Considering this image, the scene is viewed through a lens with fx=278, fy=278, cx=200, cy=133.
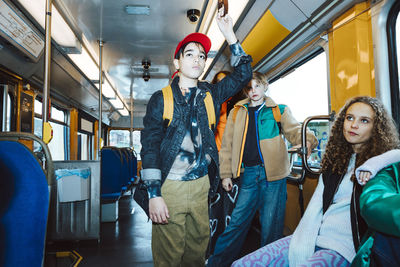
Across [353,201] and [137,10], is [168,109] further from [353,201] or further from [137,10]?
[137,10]

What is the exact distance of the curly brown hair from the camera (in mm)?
1175

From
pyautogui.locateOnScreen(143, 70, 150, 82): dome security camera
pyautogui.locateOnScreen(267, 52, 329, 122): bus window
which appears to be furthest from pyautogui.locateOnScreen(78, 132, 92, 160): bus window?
pyautogui.locateOnScreen(267, 52, 329, 122): bus window

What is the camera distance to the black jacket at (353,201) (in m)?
0.97

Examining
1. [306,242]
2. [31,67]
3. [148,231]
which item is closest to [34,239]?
[306,242]

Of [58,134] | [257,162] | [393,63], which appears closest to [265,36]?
[393,63]

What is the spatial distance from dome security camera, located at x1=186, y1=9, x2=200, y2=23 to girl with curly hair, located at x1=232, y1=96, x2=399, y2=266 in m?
2.31

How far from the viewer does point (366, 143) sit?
1265mm

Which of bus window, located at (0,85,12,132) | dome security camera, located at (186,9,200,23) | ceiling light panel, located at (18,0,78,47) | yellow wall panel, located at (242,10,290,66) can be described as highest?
dome security camera, located at (186,9,200,23)

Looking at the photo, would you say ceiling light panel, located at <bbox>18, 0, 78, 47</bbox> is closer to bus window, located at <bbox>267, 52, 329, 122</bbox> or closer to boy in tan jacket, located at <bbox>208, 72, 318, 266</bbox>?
boy in tan jacket, located at <bbox>208, 72, 318, 266</bbox>

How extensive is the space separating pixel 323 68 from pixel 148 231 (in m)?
2.87

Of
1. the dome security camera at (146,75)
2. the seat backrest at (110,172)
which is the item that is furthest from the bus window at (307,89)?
the dome security camera at (146,75)

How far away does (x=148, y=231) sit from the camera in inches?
145

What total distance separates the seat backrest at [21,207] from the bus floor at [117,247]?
1638mm

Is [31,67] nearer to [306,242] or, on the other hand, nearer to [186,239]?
[186,239]
